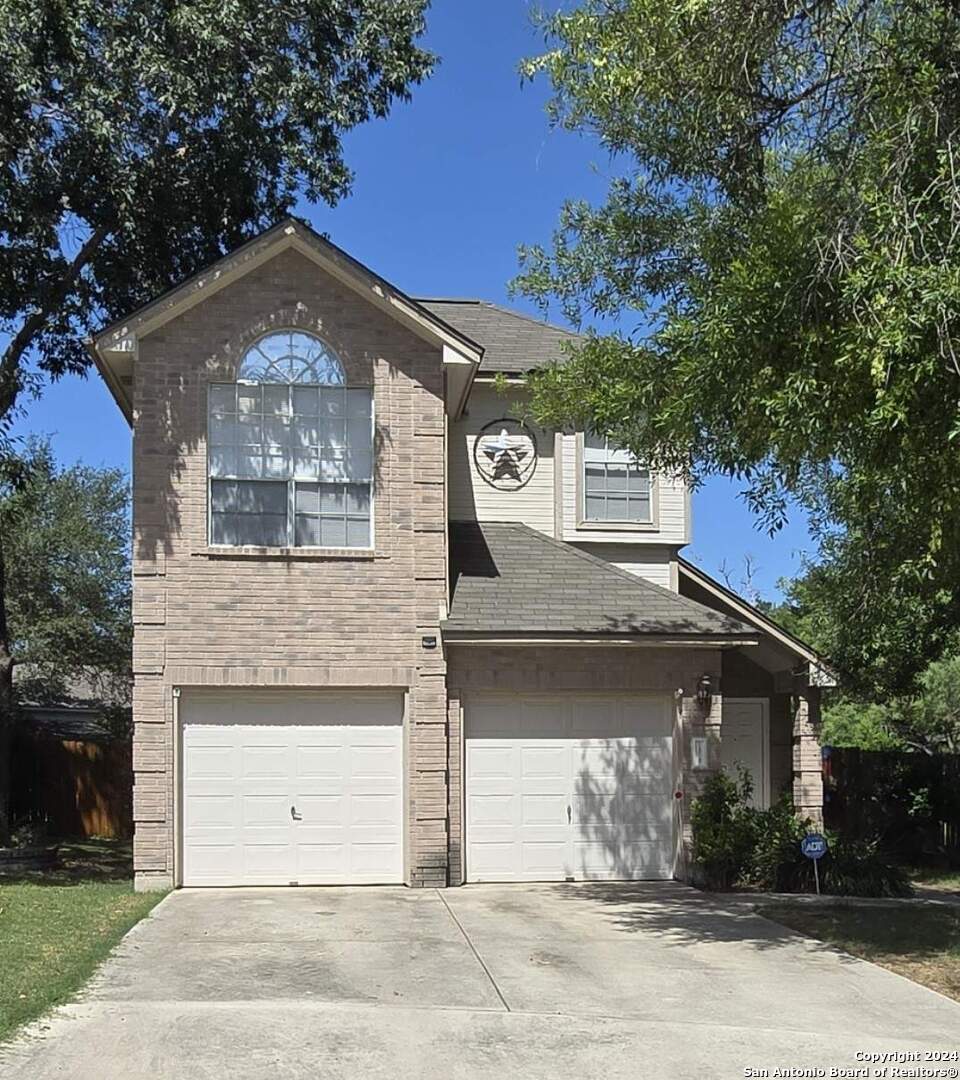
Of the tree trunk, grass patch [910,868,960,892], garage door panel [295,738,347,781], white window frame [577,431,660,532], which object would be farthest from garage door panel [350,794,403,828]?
grass patch [910,868,960,892]

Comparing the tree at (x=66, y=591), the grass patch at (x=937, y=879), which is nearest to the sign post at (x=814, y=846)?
the grass patch at (x=937, y=879)

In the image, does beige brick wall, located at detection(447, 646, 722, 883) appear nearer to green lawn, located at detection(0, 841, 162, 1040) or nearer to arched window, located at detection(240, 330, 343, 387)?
arched window, located at detection(240, 330, 343, 387)

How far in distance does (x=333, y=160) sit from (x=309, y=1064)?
15583 mm

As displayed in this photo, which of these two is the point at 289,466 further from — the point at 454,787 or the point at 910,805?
the point at 910,805

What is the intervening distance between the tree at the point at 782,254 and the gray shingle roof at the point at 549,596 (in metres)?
3.04

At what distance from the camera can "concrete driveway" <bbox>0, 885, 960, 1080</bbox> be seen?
7.52 m

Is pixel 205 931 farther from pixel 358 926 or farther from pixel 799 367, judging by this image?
pixel 799 367

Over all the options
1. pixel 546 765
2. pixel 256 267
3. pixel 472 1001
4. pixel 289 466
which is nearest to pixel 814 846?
→ pixel 546 765

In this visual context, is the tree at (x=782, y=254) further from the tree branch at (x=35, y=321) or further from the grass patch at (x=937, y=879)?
the tree branch at (x=35, y=321)

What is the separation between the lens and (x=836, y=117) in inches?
430

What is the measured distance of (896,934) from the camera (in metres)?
12.2

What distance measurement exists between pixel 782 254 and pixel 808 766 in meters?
9.22

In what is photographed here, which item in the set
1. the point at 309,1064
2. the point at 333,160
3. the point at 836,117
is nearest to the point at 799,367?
the point at 836,117

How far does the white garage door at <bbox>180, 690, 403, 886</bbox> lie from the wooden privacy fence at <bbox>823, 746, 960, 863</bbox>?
30.6ft
